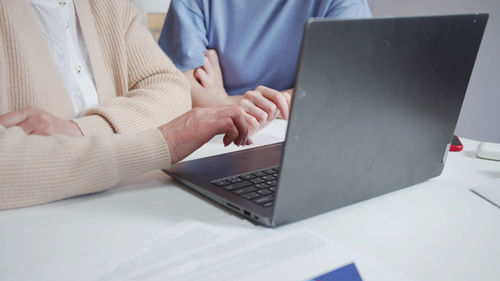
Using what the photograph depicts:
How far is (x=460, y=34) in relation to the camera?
0.56m

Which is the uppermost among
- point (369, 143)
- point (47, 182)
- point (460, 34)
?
point (460, 34)

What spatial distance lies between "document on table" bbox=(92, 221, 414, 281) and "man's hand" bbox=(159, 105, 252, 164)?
181 millimetres

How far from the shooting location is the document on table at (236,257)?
0.42 meters

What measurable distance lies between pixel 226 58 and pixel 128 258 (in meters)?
1.01

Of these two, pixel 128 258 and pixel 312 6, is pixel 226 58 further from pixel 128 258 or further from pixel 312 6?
pixel 128 258

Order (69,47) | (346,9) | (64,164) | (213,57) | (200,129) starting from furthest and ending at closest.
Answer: (213,57), (346,9), (69,47), (200,129), (64,164)

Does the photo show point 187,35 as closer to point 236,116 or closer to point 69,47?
point 69,47

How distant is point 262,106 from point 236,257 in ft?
1.40

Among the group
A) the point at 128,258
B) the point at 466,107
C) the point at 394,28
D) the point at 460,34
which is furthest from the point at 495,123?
the point at 128,258

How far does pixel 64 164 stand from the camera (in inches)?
22.8

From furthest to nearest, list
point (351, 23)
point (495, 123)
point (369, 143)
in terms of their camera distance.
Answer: point (495, 123), point (369, 143), point (351, 23)

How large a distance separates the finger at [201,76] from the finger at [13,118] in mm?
615

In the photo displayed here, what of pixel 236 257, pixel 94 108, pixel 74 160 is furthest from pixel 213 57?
pixel 236 257

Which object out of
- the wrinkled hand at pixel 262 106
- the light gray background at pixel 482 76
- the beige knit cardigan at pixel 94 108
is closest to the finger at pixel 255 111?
the wrinkled hand at pixel 262 106
